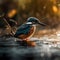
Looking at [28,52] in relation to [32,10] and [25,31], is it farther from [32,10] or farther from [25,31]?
[32,10]

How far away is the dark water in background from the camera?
5113mm

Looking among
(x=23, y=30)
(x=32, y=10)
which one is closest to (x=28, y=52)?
(x=23, y=30)

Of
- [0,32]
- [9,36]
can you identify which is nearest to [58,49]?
[9,36]

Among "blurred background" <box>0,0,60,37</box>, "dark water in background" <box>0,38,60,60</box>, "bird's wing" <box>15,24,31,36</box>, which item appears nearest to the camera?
"dark water in background" <box>0,38,60,60</box>

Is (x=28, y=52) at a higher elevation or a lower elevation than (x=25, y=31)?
higher

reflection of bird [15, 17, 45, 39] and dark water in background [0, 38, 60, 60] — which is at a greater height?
dark water in background [0, 38, 60, 60]

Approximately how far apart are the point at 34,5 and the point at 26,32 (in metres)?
3.85

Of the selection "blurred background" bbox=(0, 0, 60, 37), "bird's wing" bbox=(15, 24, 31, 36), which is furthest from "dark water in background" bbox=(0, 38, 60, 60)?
"blurred background" bbox=(0, 0, 60, 37)

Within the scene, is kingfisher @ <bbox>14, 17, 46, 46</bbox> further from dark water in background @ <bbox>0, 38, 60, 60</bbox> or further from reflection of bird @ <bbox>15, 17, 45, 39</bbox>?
dark water in background @ <bbox>0, 38, 60, 60</bbox>

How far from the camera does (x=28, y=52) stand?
5473 millimetres

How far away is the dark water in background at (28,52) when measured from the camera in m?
5.11

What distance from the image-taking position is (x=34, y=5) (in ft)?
35.3

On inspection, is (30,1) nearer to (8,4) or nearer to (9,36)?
(8,4)

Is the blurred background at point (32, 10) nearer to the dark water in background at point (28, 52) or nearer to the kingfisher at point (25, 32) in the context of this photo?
the kingfisher at point (25, 32)
